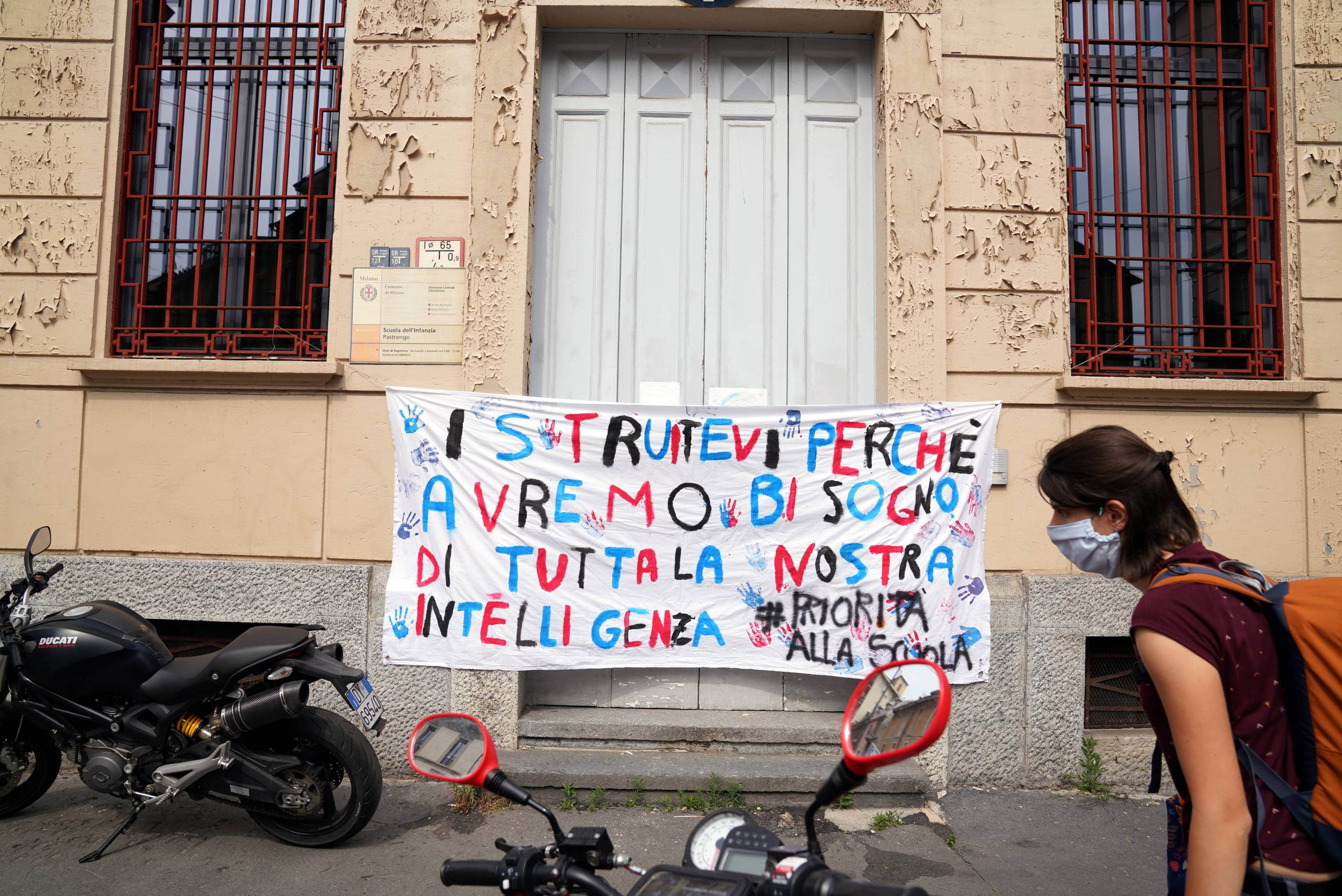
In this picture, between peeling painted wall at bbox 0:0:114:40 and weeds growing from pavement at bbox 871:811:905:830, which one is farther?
peeling painted wall at bbox 0:0:114:40

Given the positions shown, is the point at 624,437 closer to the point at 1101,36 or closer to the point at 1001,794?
the point at 1001,794

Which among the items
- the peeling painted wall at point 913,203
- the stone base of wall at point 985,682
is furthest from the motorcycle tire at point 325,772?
the peeling painted wall at point 913,203

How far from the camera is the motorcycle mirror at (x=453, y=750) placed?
1648 millimetres

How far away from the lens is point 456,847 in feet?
12.8

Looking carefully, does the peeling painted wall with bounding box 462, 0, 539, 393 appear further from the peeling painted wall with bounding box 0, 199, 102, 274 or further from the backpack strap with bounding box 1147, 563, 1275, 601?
the backpack strap with bounding box 1147, 563, 1275, 601

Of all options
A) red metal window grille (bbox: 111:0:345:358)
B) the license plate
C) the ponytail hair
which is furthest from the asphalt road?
red metal window grille (bbox: 111:0:345:358)

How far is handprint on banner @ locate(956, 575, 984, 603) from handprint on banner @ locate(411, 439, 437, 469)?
286cm

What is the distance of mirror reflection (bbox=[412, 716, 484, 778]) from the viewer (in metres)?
1.67

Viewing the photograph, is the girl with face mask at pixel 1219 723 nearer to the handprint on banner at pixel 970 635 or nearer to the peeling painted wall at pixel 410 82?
the handprint on banner at pixel 970 635

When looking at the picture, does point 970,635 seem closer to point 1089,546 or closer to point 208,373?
point 1089,546

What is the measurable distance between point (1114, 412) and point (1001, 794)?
2190 millimetres

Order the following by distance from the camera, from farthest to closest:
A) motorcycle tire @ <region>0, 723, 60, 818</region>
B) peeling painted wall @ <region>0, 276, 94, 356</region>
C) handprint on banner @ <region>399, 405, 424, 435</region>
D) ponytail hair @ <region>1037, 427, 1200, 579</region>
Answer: peeling painted wall @ <region>0, 276, 94, 356</region> < handprint on banner @ <region>399, 405, 424, 435</region> < motorcycle tire @ <region>0, 723, 60, 818</region> < ponytail hair @ <region>1037, 427, 1200, 579</region>

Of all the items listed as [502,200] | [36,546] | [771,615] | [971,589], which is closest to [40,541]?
[36,546]

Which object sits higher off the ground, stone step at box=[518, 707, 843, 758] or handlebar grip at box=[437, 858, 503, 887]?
handlebar grip at box=[437, 858, 503, 887]
